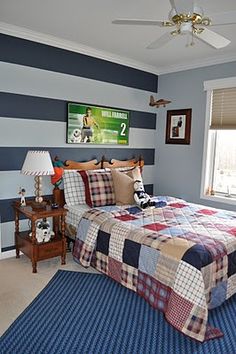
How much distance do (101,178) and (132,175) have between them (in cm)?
43

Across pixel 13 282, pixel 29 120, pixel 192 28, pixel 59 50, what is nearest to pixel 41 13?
pixel 59 50

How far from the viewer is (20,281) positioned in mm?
2732

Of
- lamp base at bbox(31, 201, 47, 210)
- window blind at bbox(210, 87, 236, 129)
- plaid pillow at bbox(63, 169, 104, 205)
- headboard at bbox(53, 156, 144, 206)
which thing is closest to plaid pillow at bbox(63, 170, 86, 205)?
plaid pillow at bbox(63, 169, 104, 205)

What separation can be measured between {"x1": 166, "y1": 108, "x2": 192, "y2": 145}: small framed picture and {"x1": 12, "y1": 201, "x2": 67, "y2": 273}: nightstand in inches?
87.2

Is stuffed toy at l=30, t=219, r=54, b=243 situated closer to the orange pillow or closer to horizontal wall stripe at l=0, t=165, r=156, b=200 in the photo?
horizontal wall stripe at l=0, t=165, r=156, b=200

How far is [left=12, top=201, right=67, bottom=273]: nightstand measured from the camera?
9.50 feet

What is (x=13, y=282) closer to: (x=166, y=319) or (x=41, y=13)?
(x=166, y=319)

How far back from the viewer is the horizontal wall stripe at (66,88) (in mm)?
3102

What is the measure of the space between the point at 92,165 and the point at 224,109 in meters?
1.93

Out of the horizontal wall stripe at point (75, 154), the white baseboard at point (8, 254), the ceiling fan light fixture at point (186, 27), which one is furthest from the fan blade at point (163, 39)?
the white baseboard at point (8, 254)

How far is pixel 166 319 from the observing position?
2154mm

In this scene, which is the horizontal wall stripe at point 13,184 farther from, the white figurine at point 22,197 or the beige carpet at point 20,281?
the beige carpet at point 20,281

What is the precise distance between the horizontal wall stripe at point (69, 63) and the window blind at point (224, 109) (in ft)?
3.70

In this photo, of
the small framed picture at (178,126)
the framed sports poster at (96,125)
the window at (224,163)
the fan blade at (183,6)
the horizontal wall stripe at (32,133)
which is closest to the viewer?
the fan blade at (183,6)
